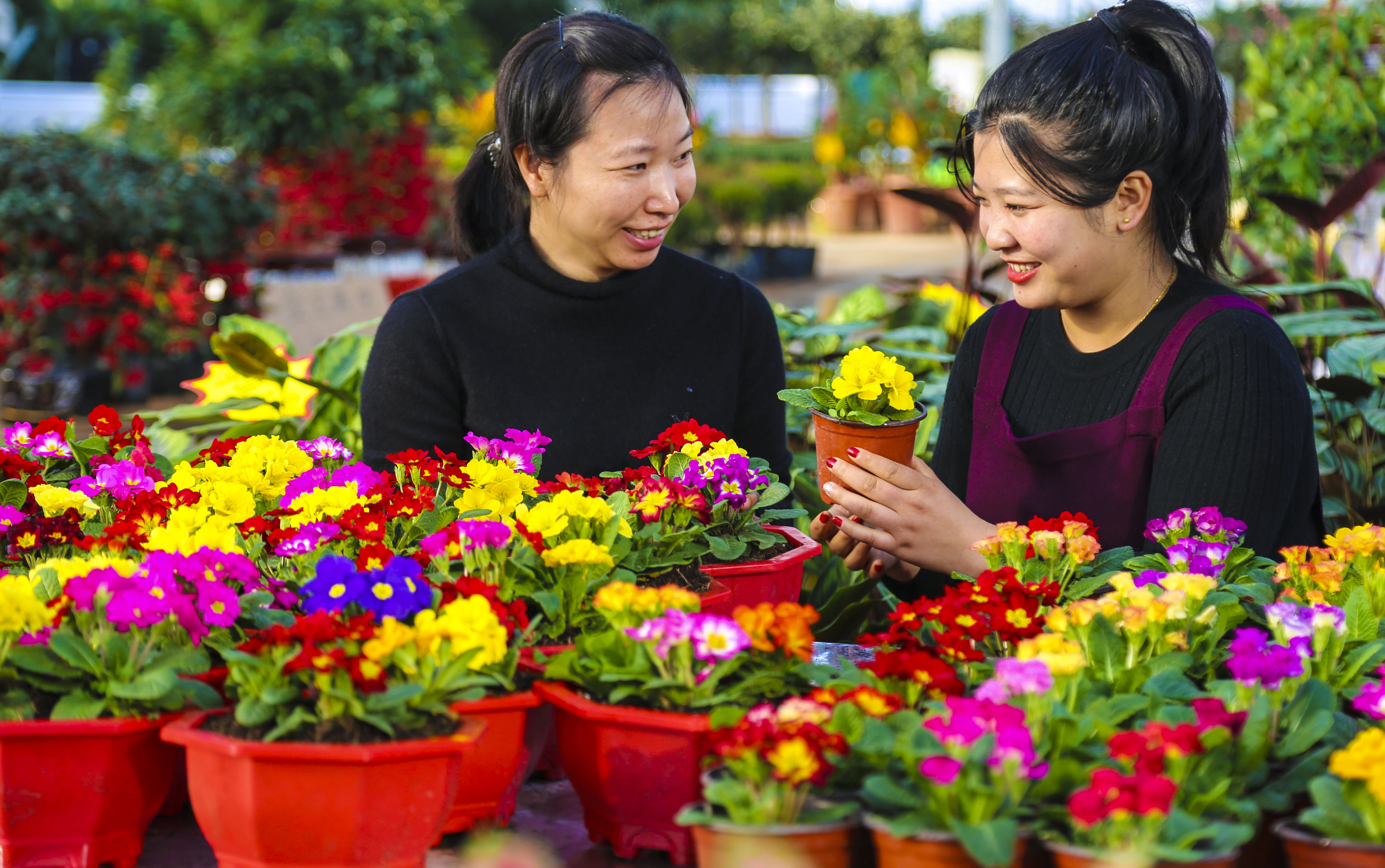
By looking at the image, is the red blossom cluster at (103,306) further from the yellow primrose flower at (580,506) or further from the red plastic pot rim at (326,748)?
the red plastic pot rim at (326,748)

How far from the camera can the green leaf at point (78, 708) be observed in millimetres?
984

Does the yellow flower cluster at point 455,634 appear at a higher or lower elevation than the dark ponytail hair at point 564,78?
lower

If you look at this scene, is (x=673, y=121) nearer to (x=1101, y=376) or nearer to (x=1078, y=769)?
(x=1101, y=376)

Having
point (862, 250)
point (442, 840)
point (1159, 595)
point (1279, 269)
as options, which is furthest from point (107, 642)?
point (862, 250)

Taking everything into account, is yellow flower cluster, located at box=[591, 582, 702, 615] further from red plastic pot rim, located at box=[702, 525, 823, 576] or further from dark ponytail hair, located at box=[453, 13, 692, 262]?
dark ponytail hair, located at box=[453, 13, 692, 262]

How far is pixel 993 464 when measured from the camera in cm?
178

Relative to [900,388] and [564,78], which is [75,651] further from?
[564,78]

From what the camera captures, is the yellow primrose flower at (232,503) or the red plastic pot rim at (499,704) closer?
the red plastic pot rim at (499,704)

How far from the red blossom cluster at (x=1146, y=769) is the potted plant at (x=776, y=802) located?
0.55 ft

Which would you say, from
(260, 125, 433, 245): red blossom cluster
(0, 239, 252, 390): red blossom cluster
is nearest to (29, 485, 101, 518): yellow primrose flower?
(0, 239, 252, 390): red blossom cluster

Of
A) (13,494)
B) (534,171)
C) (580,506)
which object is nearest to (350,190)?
(534,171)

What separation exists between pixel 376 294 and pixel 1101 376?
202 inches

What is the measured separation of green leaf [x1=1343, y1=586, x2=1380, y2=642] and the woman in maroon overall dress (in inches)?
18.7

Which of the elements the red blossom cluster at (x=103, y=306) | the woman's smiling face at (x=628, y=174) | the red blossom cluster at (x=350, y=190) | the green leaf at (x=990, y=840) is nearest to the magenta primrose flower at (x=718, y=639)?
the green leaf at (x=990, y=840)
